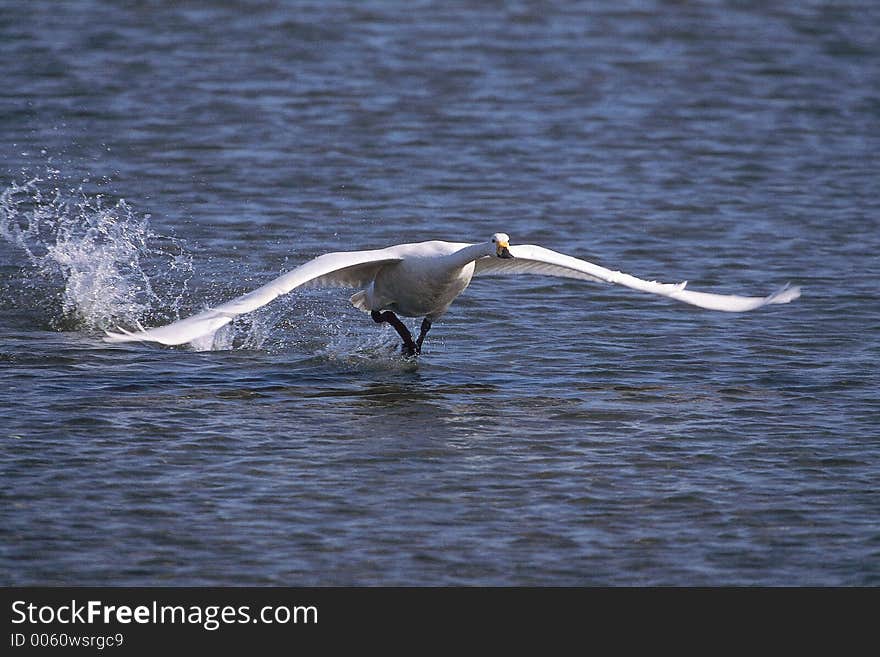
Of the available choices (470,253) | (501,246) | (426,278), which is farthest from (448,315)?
(501,246)

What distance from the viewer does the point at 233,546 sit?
29.5 ft

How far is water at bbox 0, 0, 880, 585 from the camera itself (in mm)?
9328

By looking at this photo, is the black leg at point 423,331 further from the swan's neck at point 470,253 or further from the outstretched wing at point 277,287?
the swan's neck at point 470,253

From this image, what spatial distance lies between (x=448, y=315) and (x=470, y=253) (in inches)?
102

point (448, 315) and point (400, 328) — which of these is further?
point (448, 315)

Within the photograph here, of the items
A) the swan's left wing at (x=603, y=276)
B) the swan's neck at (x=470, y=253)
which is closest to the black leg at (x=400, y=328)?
the swan's left wing at (x=603, y=276)

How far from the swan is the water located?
491 millimetres

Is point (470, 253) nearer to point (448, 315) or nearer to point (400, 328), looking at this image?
point (400, 328)

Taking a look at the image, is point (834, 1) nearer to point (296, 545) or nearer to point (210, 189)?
point (210, 189)

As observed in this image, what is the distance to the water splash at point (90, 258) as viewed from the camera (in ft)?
45.8

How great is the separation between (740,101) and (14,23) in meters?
11.9

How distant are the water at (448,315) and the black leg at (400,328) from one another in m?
0.19

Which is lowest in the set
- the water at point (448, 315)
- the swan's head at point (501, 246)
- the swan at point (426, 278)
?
the water at point (448, 315)

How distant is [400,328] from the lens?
43.1 feet
